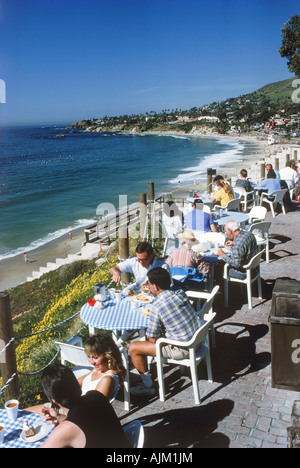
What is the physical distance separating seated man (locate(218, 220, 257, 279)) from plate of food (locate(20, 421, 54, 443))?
3848 mm

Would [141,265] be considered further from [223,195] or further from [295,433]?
[223,195]

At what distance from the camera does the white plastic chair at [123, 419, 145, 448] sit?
2557mm

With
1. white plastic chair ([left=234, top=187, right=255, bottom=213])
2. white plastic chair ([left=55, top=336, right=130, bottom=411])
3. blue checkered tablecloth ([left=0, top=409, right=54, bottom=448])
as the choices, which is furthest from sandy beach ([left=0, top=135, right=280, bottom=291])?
blue checkered tablecloth ([left=0, top=409, right=54, bottom=448])

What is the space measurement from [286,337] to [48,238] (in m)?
24.9

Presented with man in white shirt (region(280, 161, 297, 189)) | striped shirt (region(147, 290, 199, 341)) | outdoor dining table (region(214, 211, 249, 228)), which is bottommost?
striped shirt (region(147, 290, 199, 341))

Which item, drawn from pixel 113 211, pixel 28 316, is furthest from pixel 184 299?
pixel 113 211

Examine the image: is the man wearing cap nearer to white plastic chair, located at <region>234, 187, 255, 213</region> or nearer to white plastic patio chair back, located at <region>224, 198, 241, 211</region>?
white plastic patio chair back, located at <region>224, 198, 241, 211</region>

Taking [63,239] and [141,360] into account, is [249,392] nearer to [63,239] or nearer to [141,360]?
[141,360]

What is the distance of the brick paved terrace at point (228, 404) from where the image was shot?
134 inches

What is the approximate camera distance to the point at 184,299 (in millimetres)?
3855

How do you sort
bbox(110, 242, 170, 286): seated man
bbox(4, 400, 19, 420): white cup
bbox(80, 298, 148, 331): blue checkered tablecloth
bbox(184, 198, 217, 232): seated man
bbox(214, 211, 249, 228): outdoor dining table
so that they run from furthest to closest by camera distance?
bbox(214, 211, 249, 228): outdoor dining table
bbox(184, 198, 217, 232): seated man
bbox(110, 242, 170, 286): seated man
bbox(80, 298, 148, 331): blue checkered tablecloth
bbox(4, 400, 19, 420): white cup

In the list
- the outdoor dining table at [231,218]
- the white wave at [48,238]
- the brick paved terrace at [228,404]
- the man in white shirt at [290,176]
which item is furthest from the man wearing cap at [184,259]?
the white wave at [48,238]

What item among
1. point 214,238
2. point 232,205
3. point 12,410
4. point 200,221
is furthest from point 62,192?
point 12,410

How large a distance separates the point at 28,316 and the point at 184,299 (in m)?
9.14
